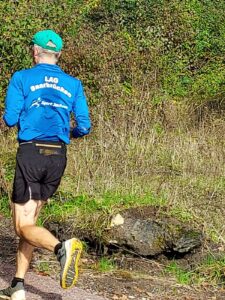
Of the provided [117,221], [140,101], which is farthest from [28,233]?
[140,101]

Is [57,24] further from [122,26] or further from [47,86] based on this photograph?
[47,86]

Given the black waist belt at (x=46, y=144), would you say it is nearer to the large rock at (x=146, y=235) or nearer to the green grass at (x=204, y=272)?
the large rock at (x=146, y=235)

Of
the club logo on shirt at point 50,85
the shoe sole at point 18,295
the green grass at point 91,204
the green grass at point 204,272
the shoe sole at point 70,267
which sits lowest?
the green grass at point 204,272

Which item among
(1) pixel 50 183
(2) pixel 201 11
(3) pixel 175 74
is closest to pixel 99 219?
(1) pixel 50 183

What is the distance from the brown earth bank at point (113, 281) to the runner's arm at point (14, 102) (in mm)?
1539

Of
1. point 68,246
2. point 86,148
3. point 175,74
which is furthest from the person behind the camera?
point 175,74

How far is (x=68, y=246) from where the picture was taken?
5.19 m

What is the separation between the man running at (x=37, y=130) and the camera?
553cm

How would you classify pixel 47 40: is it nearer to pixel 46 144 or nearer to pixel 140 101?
pixel 46 144

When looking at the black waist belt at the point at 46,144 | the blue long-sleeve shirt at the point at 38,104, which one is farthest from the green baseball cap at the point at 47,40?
the black waist belt at the point at 46,144

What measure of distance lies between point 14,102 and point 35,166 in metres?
0.53

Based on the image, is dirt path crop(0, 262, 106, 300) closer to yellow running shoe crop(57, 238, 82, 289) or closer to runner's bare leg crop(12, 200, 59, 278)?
runner's bare leg crop(12, 200, 59, 278)

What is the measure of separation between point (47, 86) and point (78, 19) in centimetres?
840

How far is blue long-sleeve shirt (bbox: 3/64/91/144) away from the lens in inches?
217
